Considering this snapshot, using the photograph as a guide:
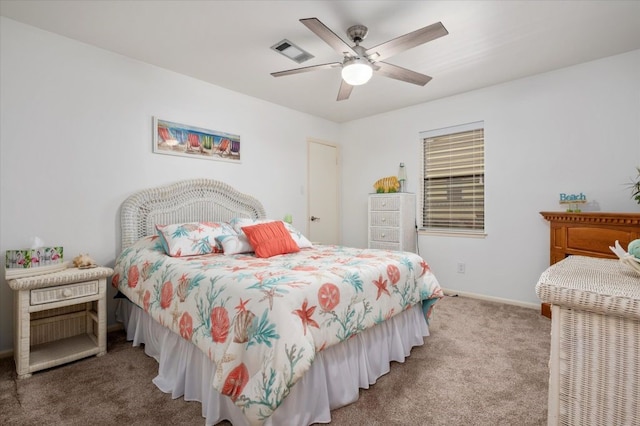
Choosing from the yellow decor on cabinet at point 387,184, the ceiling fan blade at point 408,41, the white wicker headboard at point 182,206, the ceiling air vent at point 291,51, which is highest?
the ceiling air vent at point 291,51

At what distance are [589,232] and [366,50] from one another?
255cm

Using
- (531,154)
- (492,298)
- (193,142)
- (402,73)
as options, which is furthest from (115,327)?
(531,154)

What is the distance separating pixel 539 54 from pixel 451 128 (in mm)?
1239

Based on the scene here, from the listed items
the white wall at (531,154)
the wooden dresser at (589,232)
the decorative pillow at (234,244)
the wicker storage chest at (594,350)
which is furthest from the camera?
the white wall at (531,154)

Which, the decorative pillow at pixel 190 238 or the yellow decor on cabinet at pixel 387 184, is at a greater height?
the yellow decor on cabinet at pixel 387 184

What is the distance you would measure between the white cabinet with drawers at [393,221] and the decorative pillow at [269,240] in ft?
5.60

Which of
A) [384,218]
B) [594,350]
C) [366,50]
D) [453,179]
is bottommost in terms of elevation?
[594,350]

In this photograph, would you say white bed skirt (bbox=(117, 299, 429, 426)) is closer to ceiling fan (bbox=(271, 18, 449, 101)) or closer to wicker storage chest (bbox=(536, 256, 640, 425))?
wicker storage chest (bbox=(536, 256, 640, 425))

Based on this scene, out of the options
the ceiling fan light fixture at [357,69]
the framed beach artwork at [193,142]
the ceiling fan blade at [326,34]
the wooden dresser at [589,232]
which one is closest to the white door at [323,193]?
the framed beach artwork at [193,142]

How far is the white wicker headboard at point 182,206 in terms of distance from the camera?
9.59 ft

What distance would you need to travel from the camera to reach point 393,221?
416 centimetres

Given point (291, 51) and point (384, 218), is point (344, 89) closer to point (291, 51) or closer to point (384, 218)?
point (291, 51)

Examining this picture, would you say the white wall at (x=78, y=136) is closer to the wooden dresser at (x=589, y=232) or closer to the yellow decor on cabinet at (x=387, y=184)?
the yellow decor on cabinet at (x=387, y=184)

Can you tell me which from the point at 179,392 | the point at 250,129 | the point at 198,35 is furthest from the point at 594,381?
the point at 250,129
